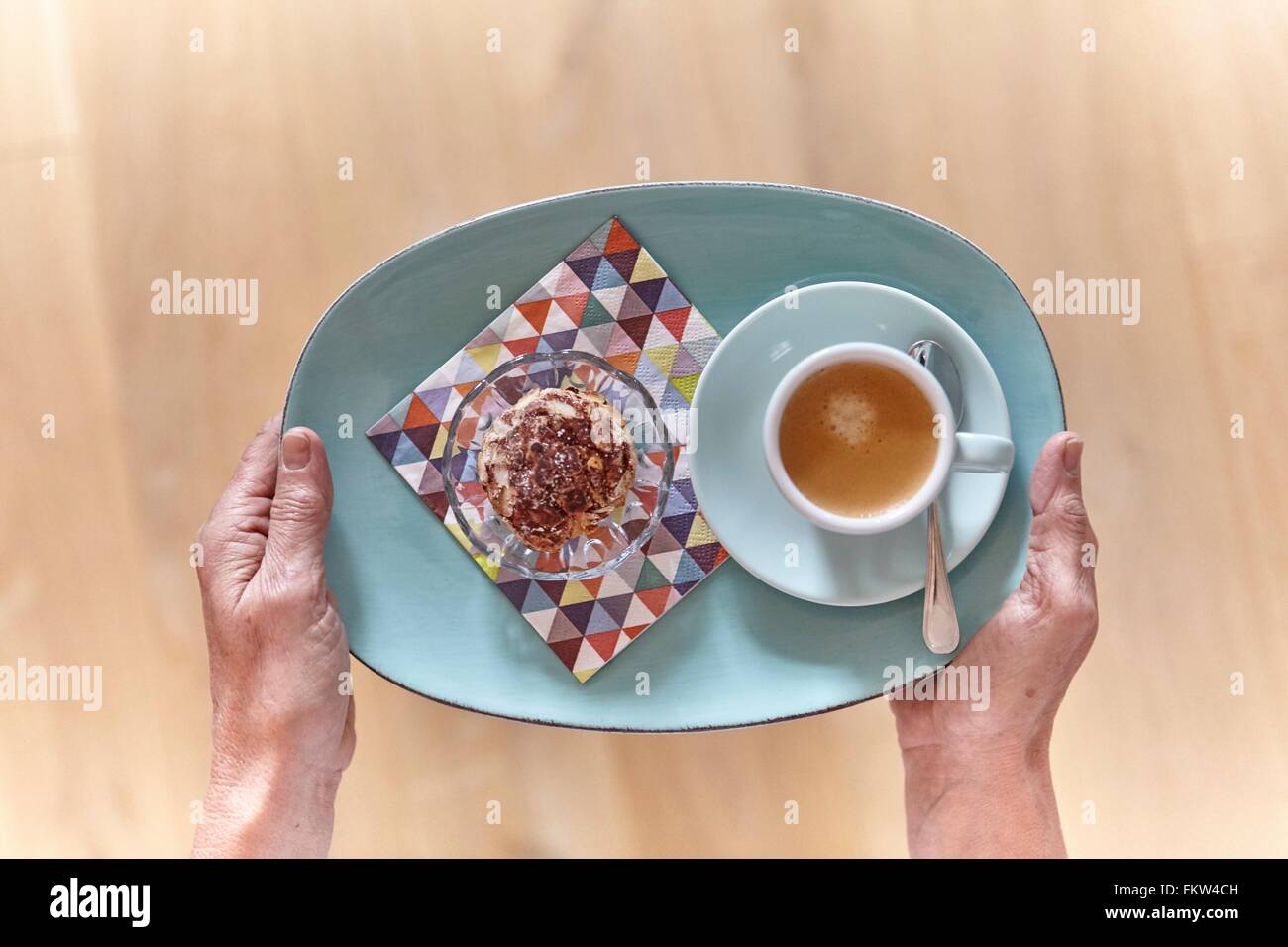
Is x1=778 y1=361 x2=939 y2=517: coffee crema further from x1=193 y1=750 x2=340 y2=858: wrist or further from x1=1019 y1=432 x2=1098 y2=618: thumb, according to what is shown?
x1=193 y1=750 x2=340 y2=858: wrist

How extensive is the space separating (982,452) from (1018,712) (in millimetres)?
396

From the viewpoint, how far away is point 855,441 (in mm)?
1021

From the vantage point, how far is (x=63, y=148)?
1.32m

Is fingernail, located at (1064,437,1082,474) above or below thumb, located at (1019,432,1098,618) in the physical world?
above

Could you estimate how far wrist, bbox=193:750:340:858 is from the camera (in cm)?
114

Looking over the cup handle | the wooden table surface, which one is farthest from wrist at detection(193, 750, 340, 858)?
the cup handle

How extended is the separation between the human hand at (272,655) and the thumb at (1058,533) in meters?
0.87

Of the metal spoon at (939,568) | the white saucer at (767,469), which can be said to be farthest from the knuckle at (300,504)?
the metal spoon at (939,568)

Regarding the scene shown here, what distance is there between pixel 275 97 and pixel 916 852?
4.79 ft

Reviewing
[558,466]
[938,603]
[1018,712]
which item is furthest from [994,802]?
[558,466]

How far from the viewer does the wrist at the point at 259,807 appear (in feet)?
3.74

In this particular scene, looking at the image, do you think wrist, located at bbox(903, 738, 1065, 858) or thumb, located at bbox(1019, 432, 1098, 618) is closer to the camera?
thumb, located at bbox(1019, 432, 1098, 618)

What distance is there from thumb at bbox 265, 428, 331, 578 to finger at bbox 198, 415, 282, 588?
6cm

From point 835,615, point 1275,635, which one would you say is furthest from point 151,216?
point 1275,635
